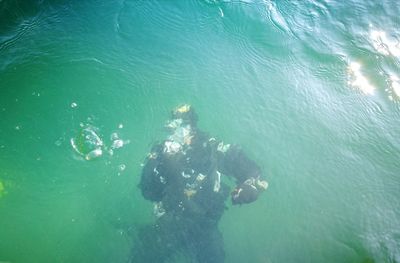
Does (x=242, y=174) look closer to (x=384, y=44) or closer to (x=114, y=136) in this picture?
(x=114, y=136)

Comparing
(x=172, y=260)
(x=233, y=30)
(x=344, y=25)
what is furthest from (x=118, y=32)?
(x=344, y=25)

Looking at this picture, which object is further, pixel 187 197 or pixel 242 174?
pixel 242 174

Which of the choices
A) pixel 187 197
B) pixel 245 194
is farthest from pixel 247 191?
pixel 187 197

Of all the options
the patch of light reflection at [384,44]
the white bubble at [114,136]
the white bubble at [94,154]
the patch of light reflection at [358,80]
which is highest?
the patch of light reflection at [384,44]

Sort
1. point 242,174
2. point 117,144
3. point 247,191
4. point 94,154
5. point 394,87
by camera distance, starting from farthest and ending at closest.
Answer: point 117,144, point 94,154, point 394,87, point 242,174, point 247,191

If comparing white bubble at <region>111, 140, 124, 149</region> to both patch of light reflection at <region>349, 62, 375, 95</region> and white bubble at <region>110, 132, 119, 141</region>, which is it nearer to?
white bubble at <region>110, 132, 119, 141</region>

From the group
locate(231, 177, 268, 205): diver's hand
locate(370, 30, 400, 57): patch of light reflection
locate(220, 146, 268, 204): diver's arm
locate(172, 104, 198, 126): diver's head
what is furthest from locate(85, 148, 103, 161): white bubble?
locate(370, 30, 400, 57): patch of light reflection

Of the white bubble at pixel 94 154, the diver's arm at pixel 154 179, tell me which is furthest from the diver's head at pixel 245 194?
the white bubble at pixel 94 154

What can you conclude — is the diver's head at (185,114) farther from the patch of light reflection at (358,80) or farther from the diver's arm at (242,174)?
the patch of light reflection at (358,80)
